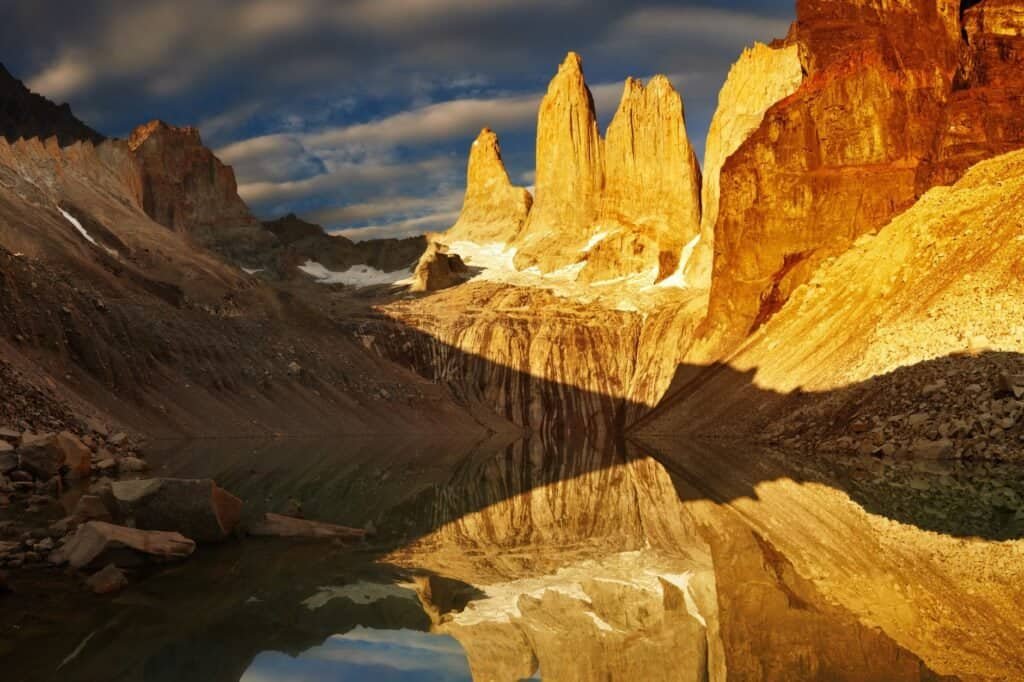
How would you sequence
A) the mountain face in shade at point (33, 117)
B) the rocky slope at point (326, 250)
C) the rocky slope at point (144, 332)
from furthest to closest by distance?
the rocky slope at point (326, 250) → the mountain face in shade at point (33, 117) → the rocky slope at point (144, 332)

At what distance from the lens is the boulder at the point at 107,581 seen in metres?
11.9

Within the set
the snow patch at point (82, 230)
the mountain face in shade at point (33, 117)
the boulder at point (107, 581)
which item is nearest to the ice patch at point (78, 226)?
the snow patch at point (82, 230)

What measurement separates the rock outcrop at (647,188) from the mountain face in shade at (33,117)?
2317 inches

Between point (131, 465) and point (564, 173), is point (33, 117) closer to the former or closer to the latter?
point (564, 173)

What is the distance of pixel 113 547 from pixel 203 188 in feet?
450

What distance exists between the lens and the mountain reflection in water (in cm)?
871

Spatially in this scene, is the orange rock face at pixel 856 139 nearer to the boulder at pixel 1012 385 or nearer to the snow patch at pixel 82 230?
the boulder at pixel 1012 385

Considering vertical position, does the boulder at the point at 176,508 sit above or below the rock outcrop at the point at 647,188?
below

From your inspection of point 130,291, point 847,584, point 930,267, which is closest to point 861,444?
point 930,267

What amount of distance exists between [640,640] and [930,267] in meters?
41.1

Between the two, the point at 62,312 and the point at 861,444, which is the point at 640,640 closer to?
the point at 861,444

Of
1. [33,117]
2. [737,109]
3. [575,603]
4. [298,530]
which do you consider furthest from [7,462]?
[33,117]

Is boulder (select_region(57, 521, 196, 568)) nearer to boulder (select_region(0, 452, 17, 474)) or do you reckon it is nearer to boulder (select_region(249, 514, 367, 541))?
boulder (select_region(249, 514, 367, 541))

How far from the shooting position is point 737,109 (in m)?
86.7
